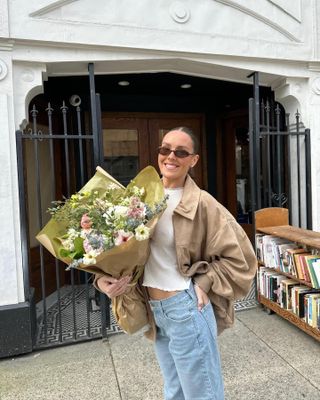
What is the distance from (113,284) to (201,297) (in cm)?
42

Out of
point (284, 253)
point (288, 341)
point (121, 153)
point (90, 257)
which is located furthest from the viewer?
→ point (121, 153)

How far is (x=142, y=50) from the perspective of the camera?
136 inches

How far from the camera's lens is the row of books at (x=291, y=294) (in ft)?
9.95

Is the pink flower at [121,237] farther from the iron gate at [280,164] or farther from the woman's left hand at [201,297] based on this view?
the iron gate at [280,164]

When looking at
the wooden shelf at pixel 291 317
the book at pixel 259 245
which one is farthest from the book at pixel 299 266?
the book at pixel 259 245

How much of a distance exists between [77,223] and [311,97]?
369 centimetres

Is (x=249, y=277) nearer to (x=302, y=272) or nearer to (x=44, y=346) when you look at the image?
(x=302, y=272)

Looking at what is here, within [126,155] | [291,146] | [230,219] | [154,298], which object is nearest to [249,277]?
[230,219]

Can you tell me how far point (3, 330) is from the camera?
10.0 feet

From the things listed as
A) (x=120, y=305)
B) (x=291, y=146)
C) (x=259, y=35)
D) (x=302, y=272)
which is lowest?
(x=302, y=272)

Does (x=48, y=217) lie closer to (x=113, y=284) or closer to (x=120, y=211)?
(x=113, y=284)

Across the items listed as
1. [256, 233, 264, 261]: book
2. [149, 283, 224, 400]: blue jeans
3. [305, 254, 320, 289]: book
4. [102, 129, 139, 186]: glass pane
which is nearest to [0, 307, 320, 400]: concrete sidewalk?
[305, 254, 320, 289]: book

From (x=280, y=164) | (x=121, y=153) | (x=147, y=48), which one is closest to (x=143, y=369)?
(x=280, y=164)

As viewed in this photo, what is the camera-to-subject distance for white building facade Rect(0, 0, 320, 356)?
3.05m
